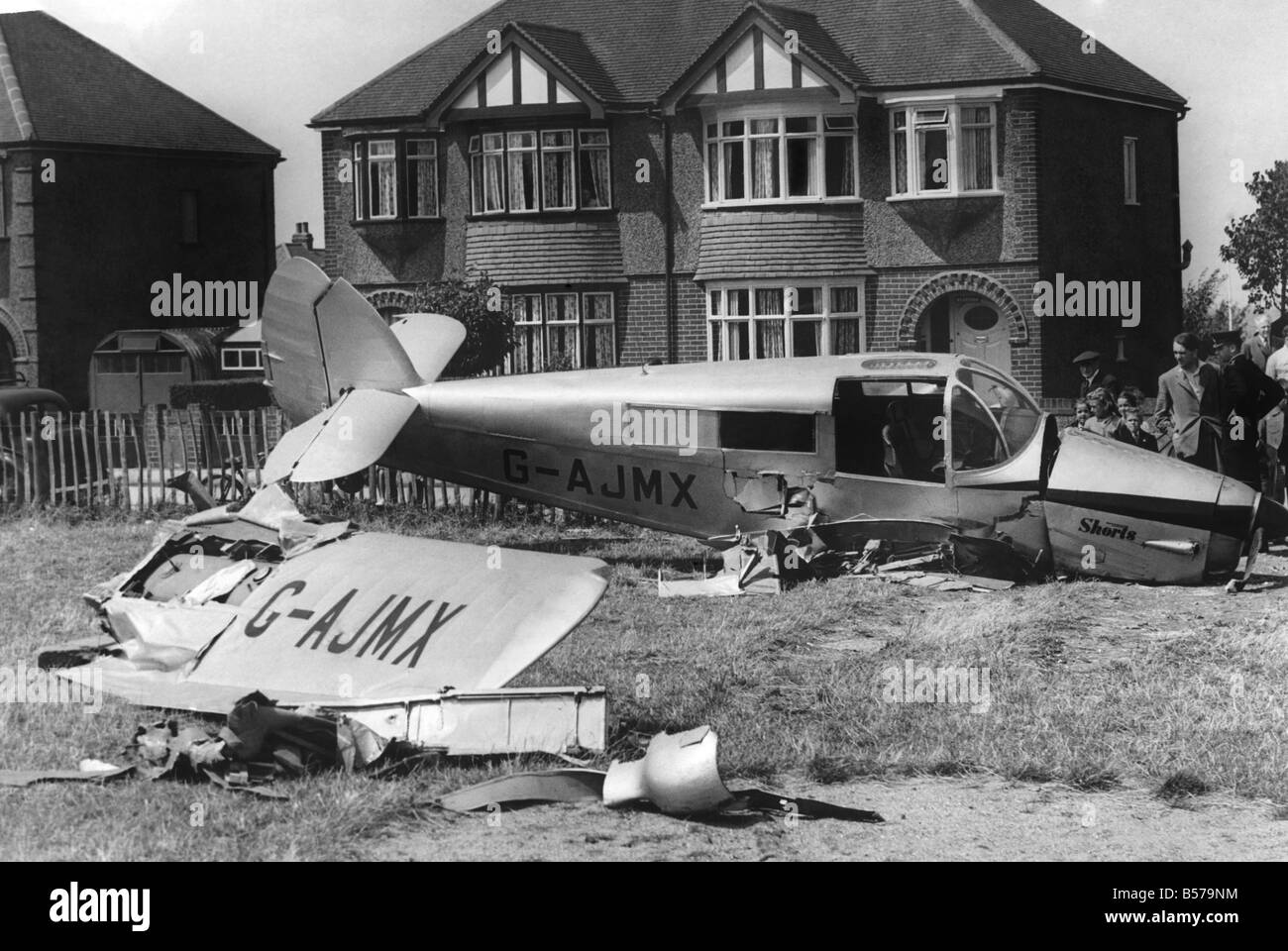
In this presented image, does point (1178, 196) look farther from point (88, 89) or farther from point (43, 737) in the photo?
point (43, 737)

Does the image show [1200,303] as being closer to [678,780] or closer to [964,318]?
[964,318]

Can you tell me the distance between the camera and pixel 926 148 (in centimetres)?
3147

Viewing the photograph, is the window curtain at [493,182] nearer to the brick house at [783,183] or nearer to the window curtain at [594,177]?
the brick house at [783,183]

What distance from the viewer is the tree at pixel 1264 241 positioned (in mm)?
21516

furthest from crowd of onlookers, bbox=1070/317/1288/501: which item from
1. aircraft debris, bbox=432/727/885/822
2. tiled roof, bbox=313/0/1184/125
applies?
tiled roof, bbox=313/0/1184/125

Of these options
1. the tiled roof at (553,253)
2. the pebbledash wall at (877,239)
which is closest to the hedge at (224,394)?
the pebbledash wall at (877,239)

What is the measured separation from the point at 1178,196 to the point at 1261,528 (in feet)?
73.6

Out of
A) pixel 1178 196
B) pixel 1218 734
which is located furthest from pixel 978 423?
pixel 1178 196

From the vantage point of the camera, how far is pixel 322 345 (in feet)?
49.4

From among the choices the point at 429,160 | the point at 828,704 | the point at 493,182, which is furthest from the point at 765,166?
the point at 828,704

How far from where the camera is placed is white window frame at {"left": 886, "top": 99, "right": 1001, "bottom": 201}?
3109 centimetres

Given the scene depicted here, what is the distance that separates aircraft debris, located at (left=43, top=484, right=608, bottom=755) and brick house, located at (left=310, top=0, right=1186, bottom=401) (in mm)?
23348

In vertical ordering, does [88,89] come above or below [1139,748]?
above

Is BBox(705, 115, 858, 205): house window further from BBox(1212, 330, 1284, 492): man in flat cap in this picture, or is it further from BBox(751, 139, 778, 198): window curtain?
BBox(1212, 330, 1284, 492): man in flat cap
